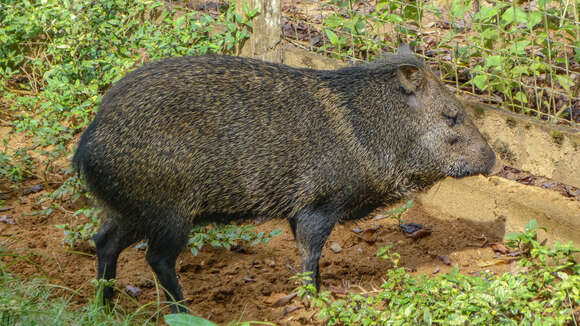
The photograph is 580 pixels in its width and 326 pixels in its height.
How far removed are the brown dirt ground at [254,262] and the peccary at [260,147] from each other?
0.31 metres

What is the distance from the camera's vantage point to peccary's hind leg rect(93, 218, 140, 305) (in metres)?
3.87

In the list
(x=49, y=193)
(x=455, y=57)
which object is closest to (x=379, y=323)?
(x=455, y=57)

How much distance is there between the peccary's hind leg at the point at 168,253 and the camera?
3.59m

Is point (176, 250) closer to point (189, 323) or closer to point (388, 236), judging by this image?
point (189, 323)

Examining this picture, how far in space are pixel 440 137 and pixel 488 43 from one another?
4.11ft

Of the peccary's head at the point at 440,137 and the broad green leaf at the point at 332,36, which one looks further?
the broad green leaf at the point at 332,36

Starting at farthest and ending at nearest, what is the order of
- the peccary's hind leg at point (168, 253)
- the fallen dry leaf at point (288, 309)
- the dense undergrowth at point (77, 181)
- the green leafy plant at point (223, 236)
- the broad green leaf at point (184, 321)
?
the green leafy plant at point (223, 236) < the fallen dry leaf at point (288, 309) < the peccary's hind leg at point (168, 253) < the dense undergrowth at point (77, 181) < the broad green leaf at point (184, 321)

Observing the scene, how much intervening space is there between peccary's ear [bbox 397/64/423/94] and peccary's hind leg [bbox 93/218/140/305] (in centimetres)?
170

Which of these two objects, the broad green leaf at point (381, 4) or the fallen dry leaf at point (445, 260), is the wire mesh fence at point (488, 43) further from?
the fallen dry leaf at point (445, 260)

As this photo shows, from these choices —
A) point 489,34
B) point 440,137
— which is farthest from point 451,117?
point 489,34

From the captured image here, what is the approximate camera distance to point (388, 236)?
4.85 metres

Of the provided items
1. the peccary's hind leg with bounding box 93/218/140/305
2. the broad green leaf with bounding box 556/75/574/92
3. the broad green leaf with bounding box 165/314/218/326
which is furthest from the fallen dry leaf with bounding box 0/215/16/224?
the broad green leaf with bounding box 556/75/574/92

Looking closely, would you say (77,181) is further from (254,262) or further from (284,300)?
(284,300)

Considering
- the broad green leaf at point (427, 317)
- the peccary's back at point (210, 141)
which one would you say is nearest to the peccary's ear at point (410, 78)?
the peccary's back at point (210, 141)
